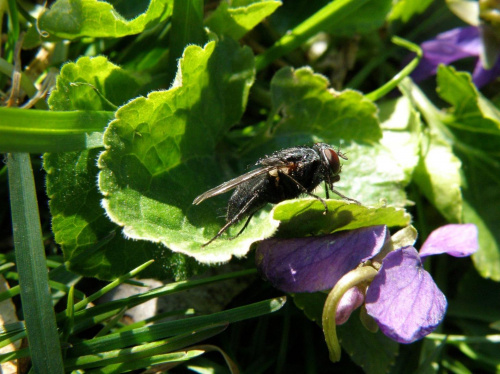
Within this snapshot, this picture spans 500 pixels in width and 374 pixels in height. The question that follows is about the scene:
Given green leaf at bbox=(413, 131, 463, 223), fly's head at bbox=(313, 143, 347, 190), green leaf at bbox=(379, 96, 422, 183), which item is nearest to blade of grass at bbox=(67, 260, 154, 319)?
fly's head at bbox=(313, 143, 347, 190)

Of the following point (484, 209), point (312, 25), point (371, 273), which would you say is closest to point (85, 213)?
point (371, 273)

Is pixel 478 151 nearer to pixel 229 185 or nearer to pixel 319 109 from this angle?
pixel 319 109

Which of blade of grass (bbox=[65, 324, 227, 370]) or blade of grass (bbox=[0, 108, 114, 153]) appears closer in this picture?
blade of grass (bbox=[0, 108, 114, 153])

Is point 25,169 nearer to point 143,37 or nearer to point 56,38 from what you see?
point 56,38

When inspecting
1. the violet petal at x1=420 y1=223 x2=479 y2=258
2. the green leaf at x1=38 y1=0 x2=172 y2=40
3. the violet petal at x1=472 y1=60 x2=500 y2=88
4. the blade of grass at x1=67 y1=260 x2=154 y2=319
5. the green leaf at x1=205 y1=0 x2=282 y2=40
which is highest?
the green leaf at x1=38 y1=0 x2=172 y2=40

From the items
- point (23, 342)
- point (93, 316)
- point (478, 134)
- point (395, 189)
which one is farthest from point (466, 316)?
point (23, 342)

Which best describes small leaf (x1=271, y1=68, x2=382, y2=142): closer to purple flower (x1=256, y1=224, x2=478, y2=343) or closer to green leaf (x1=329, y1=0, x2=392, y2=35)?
green leaf (x1=329, y1=0, x2=392, y2=35)

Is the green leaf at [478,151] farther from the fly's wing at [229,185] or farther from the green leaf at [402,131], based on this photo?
the fly's wing at [229,185]
